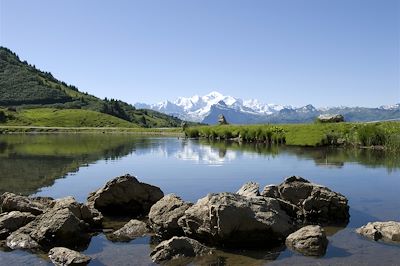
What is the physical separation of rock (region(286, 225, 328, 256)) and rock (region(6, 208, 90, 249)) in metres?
9.53

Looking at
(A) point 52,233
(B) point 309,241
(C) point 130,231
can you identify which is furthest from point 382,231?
(A) point 52,233

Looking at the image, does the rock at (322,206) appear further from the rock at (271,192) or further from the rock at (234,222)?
the rock at (234,222)

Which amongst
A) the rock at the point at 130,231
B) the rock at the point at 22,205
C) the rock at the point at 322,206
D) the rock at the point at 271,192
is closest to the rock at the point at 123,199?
the rock at the point at 22,205

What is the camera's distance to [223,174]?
43438mm

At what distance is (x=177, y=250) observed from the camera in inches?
750

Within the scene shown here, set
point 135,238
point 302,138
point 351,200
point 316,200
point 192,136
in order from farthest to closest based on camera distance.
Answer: point 192,136 → point 302,138 → point 351,200 → point 316,200 → point 135,238

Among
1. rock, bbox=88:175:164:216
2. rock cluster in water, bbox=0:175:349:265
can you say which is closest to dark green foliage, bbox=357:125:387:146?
rock cluster in water, bbox=0:175:349:265

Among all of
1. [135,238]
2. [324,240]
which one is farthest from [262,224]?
[135,238]

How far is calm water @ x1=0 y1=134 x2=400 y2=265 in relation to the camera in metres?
18.9

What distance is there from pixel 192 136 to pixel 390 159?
3233 inches

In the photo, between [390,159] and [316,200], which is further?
[390,159]

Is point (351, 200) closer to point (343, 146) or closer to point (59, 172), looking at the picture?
point (59, 172)

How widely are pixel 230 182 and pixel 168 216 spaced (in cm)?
1599

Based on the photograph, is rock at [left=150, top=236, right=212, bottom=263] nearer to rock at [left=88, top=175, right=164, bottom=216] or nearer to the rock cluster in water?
the rock cluster in water
